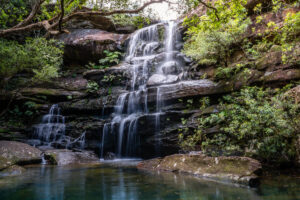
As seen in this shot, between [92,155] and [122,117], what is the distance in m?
2.70

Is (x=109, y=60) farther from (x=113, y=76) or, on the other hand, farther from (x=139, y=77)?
(x=139, y=77)

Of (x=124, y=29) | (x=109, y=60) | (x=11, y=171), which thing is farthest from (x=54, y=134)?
(x=124, y=29)

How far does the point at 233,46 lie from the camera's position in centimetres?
1048

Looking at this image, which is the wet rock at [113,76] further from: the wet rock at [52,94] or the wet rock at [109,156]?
the wet rock at [109,156]

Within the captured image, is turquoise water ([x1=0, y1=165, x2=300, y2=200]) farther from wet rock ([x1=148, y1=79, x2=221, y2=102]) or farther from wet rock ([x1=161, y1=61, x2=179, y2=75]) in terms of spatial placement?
wet rock ([x1=161, y1=61, x2=179, y2=75])

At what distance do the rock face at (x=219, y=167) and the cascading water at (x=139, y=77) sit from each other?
12.5 feet

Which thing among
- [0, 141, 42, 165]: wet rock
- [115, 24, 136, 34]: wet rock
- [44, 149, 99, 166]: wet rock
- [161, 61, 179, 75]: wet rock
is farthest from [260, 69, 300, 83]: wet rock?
[115, 24, 136, 34]: wet rock

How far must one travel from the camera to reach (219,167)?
14.4 feet

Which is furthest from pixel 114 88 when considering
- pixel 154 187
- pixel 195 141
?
pixel 154 187

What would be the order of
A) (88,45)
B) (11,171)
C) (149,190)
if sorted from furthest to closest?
(88,45) < (11,171) < (149,190)

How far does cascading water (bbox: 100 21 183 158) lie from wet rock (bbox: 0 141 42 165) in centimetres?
322

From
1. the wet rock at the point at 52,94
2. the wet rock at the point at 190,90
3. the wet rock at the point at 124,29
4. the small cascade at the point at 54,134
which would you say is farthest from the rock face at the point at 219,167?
the wet rock at the point at 124,29

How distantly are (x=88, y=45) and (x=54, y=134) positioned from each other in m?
8.87

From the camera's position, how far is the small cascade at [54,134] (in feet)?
34.6
